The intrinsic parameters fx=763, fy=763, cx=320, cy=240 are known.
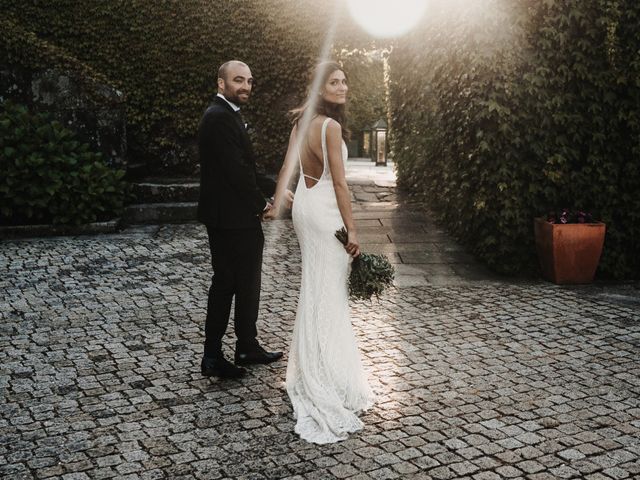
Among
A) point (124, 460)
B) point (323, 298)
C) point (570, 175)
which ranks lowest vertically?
point (124, 460)

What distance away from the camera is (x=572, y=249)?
7.50 metres

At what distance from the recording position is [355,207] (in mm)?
11508

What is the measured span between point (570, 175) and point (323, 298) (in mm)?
4130

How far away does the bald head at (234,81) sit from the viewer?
15.7 ft

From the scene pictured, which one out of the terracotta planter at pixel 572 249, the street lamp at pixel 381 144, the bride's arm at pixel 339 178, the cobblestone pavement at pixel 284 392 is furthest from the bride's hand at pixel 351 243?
the street lamp at pixel 381 144

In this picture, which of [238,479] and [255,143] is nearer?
[238,479]

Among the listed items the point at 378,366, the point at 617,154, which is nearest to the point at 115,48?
the point at 617,154

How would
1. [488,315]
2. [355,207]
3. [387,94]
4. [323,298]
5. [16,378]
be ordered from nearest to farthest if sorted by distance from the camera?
[323,298] < [16,378] < [488,315] < [355,207] < [387,94]

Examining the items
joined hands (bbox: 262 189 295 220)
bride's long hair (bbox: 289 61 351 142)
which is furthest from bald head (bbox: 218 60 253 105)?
joined hands (bbox: 262 189 295 220)

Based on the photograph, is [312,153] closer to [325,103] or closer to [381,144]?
[325,103]

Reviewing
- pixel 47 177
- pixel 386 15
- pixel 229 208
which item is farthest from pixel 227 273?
pixel 386 15

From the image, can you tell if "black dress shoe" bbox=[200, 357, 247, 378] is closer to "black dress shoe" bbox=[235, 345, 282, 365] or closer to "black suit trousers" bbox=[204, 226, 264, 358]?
"black suit trousers" bbox=[204, 226, 264, 358]

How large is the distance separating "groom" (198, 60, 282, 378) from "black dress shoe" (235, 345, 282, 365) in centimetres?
17

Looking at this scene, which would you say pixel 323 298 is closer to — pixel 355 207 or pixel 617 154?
pixel 617 154
